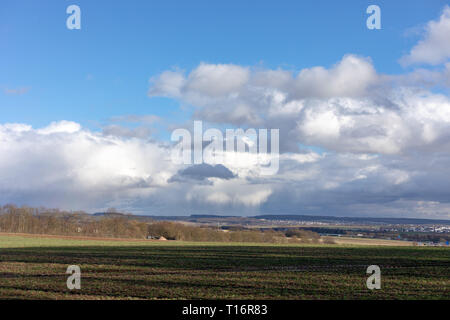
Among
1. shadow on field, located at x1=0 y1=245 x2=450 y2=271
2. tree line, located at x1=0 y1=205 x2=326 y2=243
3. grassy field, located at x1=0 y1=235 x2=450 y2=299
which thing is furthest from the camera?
tree line, located at x1=0 y1=205 x2=326 y2=243

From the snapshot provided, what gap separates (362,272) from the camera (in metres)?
32.3

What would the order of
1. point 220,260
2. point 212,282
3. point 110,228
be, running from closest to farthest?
point 212,282, point 220,260, point 110,228

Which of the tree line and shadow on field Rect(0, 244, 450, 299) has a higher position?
shadow on field Rect(0, 244, 450, 299)

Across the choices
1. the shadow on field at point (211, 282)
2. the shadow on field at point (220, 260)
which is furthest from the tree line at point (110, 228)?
the shadow on field at point (211, 282)

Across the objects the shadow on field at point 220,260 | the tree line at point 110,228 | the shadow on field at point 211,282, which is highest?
the shadow on field at point 211,282

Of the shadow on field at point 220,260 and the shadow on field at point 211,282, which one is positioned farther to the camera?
the shadow on field at point 220,260

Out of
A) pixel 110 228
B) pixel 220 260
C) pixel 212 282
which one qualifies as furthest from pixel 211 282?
pixel 110 228

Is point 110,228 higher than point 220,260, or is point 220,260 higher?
point 220,260

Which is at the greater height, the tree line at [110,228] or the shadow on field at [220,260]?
the shadow on field at [220,260]

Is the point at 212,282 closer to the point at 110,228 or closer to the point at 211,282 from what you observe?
the point at 211,282

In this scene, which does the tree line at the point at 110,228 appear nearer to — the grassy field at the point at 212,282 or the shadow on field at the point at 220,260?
the shadow on field at the point at 220,260

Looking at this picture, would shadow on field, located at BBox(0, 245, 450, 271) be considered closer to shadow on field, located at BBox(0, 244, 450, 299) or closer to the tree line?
shadow on field, located at BBox(0, 244, 450, 299)

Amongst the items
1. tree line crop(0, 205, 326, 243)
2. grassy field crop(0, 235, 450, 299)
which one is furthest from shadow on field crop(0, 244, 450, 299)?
tree line crop(0, 205, 326, 243)
